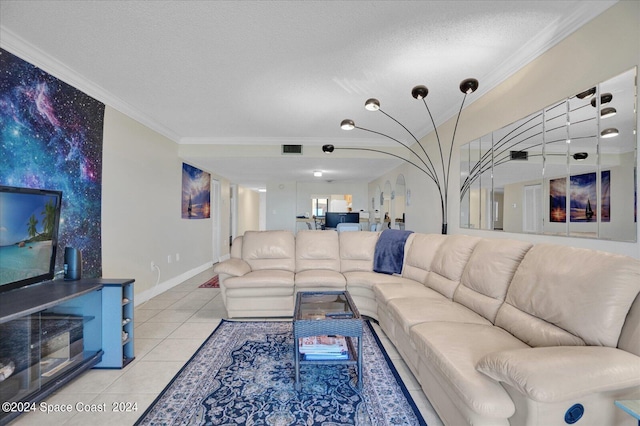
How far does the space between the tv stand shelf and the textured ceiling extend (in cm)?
183

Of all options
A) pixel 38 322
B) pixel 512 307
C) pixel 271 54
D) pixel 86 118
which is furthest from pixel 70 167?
pixel 512 307

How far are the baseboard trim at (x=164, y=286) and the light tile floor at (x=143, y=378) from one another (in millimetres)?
261

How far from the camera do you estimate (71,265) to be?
2.19m

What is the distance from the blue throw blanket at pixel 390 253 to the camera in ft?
10.7

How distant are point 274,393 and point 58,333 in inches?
60.1

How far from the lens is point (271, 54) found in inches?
86.6

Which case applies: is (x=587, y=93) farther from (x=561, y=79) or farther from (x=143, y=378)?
(x=143, y=378)

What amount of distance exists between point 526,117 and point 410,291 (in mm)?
1726

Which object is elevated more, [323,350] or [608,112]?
[608,112]

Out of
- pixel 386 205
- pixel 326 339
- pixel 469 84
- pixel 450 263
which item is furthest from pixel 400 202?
pixel 326 339

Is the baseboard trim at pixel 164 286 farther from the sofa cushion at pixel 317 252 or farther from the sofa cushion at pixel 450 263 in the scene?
the sofa cushion at pixel 450 263

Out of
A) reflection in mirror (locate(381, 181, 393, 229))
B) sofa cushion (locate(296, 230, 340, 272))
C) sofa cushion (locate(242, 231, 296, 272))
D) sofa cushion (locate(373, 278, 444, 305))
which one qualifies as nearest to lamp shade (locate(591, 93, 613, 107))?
sofa cushion (locate(373, 278, 444, 305))

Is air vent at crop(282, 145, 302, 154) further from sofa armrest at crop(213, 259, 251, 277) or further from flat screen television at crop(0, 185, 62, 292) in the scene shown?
flat screen television at crop(0, 185, 62, 292)

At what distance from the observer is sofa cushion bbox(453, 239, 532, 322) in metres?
1.85
